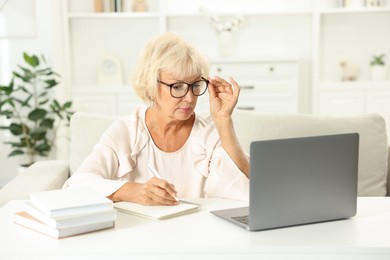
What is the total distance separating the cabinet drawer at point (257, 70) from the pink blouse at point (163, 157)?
3.09 metres

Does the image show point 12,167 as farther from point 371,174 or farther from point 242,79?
point 371,174

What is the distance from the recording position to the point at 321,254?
1.43 meters

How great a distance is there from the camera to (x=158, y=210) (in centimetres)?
171

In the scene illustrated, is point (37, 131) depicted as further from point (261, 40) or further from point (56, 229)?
point (56, 229)

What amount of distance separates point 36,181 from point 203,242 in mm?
1259

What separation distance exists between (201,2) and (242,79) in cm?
90

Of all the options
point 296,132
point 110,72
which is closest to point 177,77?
point 296,132

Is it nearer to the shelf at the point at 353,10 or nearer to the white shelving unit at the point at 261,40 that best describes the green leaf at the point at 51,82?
the white shelving unit at the point at 261,40

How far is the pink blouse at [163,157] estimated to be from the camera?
2.13 m

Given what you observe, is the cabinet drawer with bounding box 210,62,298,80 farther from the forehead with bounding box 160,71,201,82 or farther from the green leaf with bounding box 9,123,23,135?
the forehead with bounding box 160,71,201,82

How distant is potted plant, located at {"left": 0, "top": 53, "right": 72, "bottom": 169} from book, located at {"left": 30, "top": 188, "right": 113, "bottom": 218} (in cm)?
327

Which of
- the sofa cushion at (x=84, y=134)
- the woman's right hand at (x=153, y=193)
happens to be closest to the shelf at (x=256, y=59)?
the sofa cushion at (x=84, y=134)

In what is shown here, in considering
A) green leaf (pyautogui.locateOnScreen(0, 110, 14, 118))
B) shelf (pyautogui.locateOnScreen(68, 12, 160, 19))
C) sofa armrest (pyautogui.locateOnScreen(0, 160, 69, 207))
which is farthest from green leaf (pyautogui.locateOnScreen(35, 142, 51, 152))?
sofa armrest (pyautogui.locateOnScreen(0, 160, 69, 207))

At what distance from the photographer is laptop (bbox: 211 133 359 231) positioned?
1.51m
